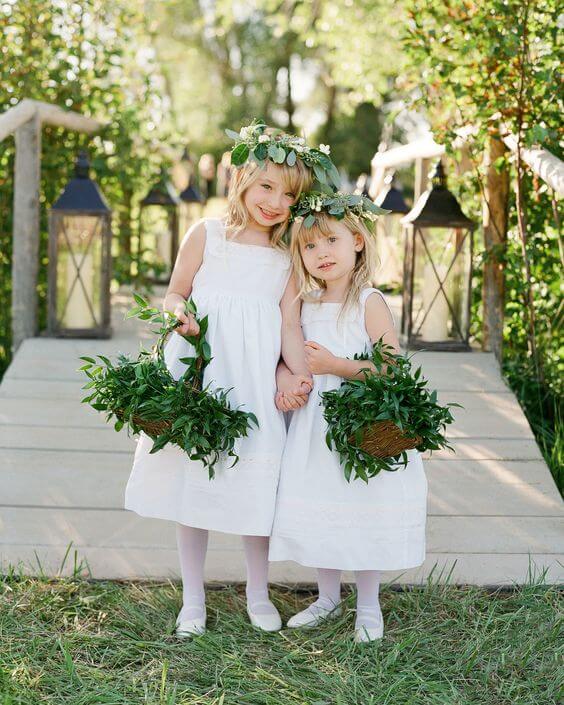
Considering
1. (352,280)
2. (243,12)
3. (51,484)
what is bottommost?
(51,484)

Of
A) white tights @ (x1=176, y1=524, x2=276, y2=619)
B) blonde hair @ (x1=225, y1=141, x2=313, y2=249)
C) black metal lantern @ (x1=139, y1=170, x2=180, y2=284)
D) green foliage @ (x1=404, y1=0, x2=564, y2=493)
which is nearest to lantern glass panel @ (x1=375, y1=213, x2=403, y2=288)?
black metal lantern @ (x1=139, y1=170, x2=180, y2=284)

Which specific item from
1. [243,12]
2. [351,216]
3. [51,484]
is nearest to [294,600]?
[51,484]

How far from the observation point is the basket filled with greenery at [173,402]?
2.43 meters

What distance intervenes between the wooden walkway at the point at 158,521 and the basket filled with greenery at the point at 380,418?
633mm

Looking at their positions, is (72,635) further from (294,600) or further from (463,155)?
(463,155)

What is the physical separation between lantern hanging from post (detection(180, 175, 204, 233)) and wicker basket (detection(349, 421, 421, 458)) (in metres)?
4.51

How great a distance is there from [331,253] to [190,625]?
108 centimetres

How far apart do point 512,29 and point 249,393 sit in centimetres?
205

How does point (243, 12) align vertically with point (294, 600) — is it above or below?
above

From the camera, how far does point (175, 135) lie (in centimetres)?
568

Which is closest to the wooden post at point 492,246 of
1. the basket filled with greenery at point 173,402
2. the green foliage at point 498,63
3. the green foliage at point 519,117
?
the green foliage at point 519,117

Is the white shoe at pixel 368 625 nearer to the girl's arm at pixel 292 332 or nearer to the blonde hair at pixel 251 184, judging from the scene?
the girl's arm at pixel 292 332

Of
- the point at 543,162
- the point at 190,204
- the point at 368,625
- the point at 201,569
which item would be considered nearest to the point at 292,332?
the point at 201,569

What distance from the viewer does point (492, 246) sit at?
13.1ft
